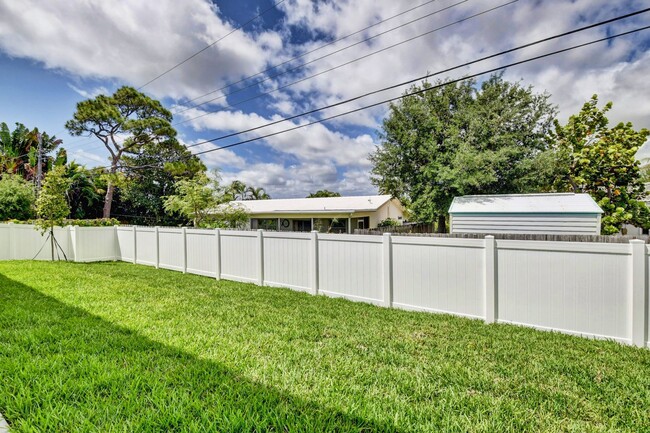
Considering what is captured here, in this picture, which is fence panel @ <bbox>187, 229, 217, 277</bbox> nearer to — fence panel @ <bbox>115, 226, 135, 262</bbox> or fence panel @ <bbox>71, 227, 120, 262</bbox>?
fence panel @ <bbox>115, 226, 135, 262</bbox>

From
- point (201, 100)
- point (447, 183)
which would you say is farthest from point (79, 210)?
point (447, 183)

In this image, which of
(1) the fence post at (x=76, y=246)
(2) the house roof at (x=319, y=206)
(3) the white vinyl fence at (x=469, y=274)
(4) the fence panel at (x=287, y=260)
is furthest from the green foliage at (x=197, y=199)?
(4) the fence panel at (x=287, y=260)

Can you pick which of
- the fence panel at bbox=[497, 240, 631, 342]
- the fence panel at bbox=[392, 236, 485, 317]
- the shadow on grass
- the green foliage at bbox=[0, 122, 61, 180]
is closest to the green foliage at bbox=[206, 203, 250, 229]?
the fence panel at bbox=[392, 236, 485, 317]

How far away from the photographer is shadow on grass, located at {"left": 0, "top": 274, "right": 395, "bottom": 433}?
6.91 feet

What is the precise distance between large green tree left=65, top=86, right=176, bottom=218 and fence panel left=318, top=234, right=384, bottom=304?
20.1 m

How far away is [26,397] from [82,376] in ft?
1.21

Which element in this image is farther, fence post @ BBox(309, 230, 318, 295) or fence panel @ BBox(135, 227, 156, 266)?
fence panel @ BBox(135, 227, 156, 266)

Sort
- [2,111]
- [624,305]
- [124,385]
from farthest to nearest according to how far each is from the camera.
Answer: [2,111]
[624,305]
[124,385]

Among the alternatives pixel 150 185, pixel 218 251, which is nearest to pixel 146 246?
pixel 218 251

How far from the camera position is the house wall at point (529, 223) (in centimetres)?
1009

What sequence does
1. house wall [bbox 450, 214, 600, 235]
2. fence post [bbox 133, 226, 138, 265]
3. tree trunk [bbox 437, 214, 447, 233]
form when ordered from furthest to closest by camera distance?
1. tree trunk [bbox 437, 214, 447, 233]
2. fence post [bbox 133, 226, 138, 265]
3. house wall [bbox 450, 214, 600, 235]

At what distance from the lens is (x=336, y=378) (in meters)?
2.79

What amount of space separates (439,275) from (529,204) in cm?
825

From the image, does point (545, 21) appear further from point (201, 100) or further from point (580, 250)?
point (201, 100)
